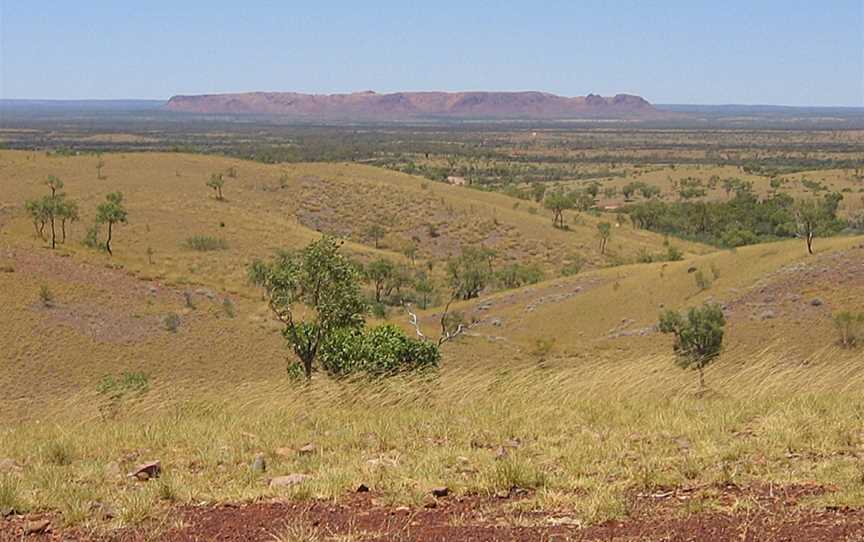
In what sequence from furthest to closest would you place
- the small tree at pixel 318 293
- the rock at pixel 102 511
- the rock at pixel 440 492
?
the small tree at pixel 318 293, the rock at pixel 440 492, the rock at pixel 102 511

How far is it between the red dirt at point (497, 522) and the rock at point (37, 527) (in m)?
0.07

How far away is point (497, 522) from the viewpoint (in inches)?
225

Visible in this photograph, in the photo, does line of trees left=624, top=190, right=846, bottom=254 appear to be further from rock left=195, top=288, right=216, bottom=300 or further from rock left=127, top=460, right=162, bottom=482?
rock left=127, top=460, right=162, bottom=482

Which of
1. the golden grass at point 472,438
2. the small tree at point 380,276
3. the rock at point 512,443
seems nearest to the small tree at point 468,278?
the small tree at point 380,276

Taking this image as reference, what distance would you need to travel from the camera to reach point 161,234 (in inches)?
2472

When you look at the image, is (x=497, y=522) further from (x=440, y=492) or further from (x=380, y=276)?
(x=380, y=276)

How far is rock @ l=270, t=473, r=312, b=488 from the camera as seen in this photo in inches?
259

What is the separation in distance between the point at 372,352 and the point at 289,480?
33.4 feet

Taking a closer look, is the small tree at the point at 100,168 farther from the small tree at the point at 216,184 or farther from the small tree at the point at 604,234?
the small tree at the point at 604,234

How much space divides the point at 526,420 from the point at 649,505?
8.59 ft

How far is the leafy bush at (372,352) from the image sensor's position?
53.9 feet

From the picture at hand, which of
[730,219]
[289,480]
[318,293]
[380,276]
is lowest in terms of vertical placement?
[730,219]

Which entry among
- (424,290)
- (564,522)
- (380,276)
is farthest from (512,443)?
(424,290)

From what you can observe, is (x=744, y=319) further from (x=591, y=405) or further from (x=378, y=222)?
(x=378, y=222)
